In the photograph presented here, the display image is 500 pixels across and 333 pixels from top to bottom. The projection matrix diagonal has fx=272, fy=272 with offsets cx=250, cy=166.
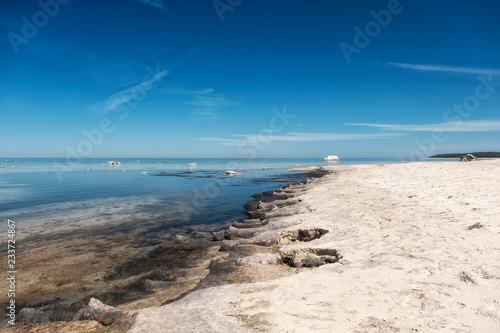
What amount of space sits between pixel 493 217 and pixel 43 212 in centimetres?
2222

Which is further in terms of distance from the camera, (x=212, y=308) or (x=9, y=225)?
(x=9, y=225)

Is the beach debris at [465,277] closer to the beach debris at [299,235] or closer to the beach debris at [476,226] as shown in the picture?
the beach debris at [476,226]

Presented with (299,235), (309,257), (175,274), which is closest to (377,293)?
(309,257)

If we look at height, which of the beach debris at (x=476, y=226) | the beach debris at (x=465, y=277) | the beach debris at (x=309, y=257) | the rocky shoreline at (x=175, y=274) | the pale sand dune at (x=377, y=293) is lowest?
the rocky shoreline at (x=175, y=274)

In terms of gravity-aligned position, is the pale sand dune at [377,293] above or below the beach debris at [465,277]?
below

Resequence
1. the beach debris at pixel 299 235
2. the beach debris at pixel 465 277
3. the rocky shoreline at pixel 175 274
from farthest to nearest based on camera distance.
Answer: the beach debris at pixel 299 235 < the rocky shoreline at pixel 175 274 < the beach debris at pixel 465 277

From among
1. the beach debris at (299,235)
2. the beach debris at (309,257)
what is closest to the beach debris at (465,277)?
the beach debris at (309,257)

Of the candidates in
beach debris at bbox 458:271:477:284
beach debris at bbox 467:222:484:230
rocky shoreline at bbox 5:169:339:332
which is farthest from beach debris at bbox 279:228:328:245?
beach debris at bbox 458:271:477:284

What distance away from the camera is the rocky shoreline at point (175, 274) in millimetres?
4746

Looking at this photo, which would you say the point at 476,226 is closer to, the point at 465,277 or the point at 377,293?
the point at 465,277

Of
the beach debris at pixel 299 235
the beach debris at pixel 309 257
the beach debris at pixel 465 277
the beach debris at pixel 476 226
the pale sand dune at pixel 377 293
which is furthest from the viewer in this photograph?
the beach debris at pixel 299 235

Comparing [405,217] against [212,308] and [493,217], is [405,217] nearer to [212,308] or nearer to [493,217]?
[493,217]

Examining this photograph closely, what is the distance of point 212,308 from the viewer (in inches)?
173

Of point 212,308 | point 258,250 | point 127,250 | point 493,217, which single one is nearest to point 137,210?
point 127,250
